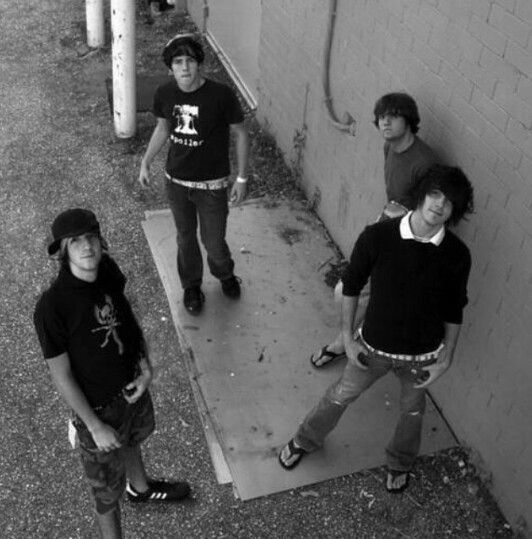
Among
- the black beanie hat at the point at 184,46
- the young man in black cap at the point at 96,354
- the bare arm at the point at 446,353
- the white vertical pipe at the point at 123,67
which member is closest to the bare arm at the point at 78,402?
the young man in black cap at the point at 96,354

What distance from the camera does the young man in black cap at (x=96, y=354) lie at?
279cm

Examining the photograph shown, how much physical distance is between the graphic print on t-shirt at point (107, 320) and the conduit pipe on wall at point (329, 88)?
2.78 metres

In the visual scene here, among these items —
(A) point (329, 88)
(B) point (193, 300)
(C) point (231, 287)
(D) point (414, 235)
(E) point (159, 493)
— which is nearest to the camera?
(D) point (414, 235)

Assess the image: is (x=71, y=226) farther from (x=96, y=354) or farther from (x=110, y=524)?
Result: (x=110, y=524)

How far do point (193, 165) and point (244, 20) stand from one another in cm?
381

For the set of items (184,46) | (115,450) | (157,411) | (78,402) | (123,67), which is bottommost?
(157,411)

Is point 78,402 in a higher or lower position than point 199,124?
lower

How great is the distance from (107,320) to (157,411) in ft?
5.09

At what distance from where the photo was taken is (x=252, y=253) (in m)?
5.64

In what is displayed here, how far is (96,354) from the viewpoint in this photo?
9.67 feet

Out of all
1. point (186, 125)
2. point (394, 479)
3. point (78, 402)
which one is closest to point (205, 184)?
point (186, 125)

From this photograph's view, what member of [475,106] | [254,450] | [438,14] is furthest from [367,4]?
[254,450]

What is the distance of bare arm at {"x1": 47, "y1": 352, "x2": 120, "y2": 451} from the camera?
286cm

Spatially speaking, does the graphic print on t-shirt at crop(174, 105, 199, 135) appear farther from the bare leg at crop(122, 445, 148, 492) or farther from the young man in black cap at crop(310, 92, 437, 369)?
the bare leg at crop(122, 445, 148, 492)
